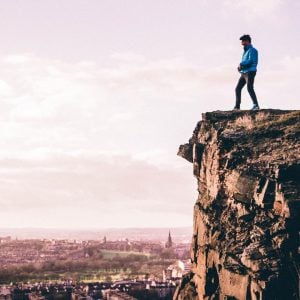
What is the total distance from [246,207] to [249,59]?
14.2 feet

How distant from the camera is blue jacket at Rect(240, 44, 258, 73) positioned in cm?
1672

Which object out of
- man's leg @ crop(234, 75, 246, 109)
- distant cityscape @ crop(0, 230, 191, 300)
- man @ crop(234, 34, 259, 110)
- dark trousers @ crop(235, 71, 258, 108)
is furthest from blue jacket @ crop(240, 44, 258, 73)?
distant cityscape @ crop(0, 230, 191, 300)

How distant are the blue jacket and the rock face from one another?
3.96 feet

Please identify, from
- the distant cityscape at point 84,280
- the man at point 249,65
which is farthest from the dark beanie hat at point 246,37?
the distant cityscape at point 84,280

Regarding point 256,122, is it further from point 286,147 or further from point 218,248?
point 218,248

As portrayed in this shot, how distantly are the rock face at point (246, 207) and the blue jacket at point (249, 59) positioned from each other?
1.21m

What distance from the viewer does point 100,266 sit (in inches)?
7854

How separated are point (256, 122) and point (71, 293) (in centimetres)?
11776

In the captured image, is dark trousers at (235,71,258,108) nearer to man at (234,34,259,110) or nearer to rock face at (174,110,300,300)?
man at (234,34,259,110)

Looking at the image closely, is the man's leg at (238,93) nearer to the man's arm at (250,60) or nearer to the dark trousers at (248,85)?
the dark trousers at (248,85)

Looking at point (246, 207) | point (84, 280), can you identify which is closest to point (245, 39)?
point (246, 207)

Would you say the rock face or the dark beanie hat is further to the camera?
the dark beanie hat

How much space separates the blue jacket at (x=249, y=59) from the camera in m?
16.7

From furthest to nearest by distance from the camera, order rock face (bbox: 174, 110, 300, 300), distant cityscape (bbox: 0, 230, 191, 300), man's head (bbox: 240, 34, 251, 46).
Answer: distant cityscape (bbox: 0, 230, 191, 300)
man's head (bbox: 240, 34, 251, 46)
rock face (bbox: 174, 110, 300, 300)
